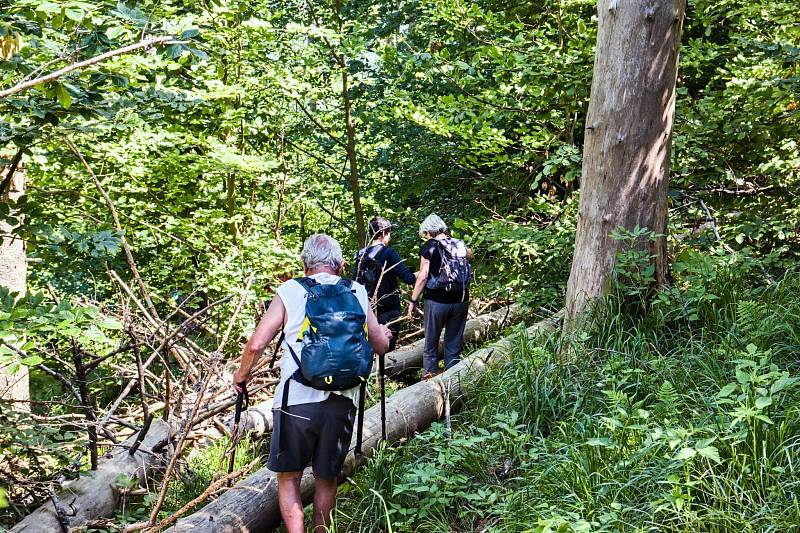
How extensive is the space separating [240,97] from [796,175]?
7.32 meters

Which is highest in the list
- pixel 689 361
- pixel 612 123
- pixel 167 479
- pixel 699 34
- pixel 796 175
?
pixel 699 34

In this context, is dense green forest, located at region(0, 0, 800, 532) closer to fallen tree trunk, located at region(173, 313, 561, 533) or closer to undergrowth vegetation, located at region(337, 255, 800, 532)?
undergrowth vegetation, located at region(337, 255, 800, 532)

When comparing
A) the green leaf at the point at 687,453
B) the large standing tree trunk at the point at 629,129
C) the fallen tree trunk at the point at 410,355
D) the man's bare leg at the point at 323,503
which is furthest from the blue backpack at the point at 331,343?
the large standing tree trunk at the point at 629,129

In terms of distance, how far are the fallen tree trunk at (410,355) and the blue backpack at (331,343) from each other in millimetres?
2318

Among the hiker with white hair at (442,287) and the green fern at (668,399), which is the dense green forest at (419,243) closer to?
the green fern at (668,399)

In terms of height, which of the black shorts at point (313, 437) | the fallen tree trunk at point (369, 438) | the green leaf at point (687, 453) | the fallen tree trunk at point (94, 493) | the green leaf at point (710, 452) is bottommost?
the fallen tree trunk at point (94, 493)

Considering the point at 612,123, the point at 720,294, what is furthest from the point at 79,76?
the point at 720,294

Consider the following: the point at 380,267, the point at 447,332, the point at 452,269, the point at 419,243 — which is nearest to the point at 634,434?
the point at 452,269

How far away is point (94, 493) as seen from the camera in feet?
16.1

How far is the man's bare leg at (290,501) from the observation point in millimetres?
4074

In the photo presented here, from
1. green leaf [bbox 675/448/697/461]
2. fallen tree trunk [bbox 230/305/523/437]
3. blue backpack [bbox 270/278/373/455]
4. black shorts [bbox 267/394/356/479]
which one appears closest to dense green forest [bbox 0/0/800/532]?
green leaf [bbox 675/448/697/461]

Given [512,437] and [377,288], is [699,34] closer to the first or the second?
[377,288]

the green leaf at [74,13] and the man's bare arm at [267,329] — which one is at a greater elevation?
the green leaf at [74,13]

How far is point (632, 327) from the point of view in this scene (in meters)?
5.45
